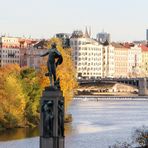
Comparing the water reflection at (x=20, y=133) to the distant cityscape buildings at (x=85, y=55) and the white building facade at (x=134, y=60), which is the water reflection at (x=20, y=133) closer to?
the distant cityscape buildings at (x=85, y=55)

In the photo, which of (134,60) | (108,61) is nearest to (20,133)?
(108,61)

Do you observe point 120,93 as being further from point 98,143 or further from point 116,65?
point 98,143

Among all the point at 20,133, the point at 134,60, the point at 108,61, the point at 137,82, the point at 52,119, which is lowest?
the point at 20,133

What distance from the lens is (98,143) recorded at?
2709 cm

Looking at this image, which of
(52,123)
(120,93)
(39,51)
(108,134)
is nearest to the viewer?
(52,123)

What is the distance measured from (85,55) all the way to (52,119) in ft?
356

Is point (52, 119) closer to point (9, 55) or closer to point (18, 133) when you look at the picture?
point (18, 133)

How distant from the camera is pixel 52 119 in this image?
1328cm

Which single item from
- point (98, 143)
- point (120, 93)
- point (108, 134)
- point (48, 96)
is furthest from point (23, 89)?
point (120, 93)

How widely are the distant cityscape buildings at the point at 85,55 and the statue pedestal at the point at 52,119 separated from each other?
97195mm

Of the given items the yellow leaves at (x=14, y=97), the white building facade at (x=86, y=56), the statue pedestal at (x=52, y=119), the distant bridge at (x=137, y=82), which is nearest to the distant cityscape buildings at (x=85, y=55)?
the white building facade at (x=86, y=56)

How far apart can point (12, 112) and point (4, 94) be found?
120 cm

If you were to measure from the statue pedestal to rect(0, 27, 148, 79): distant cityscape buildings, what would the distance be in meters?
97.2

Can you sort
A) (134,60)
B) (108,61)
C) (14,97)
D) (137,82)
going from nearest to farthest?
(14,97)
(137,82)
(108,61)
(134,60)
